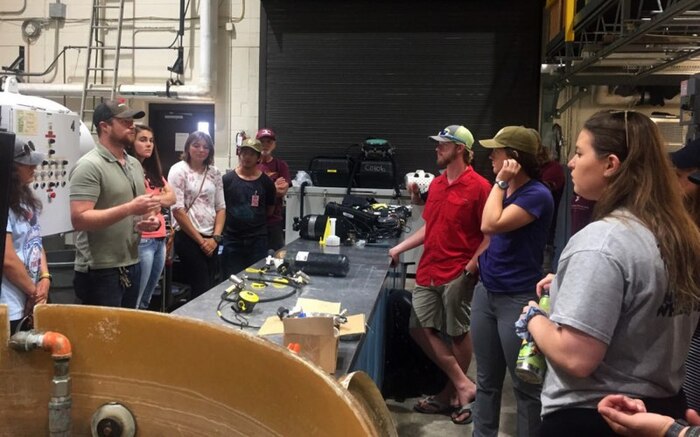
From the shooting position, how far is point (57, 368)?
726 mm

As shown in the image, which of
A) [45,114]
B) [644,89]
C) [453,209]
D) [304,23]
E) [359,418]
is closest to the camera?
[359,418]

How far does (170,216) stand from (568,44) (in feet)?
12.1

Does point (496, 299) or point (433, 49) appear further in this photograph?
point (433, 49)

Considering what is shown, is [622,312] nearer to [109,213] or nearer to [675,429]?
[675,429]

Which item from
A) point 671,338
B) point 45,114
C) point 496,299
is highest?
point 45,114

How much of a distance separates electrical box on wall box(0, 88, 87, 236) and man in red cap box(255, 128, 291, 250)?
55.2 inches

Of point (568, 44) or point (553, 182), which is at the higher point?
point (568, 44)

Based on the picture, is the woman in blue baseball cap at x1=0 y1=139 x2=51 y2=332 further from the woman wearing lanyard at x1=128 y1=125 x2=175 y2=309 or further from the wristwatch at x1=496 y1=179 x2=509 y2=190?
the wristwatch at x1=496 y1=179 x2=509 y2=190

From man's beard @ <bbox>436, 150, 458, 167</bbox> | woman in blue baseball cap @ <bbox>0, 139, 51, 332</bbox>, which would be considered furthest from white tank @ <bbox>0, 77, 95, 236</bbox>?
man's beard @ <bbox>436, 150, 458, 167</bbox>

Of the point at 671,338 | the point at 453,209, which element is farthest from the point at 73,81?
the point at 671,338

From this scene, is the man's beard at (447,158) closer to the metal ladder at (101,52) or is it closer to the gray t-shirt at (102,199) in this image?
the gray t-shirt at (102,199)

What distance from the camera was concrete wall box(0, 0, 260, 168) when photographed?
23.7ft

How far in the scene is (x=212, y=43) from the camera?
6879 millimetres

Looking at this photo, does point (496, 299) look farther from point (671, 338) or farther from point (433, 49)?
point (433, 49)
